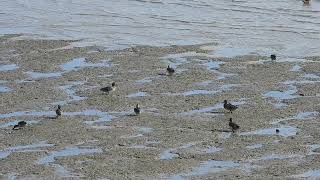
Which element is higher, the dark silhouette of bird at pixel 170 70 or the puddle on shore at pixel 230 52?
the dark silhouette of bird at pixel 170 70

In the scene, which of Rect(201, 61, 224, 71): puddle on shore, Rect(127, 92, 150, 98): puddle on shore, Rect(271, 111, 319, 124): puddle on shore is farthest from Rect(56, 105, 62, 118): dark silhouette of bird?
Rect(201, 61, 224, 71): puddle on shore

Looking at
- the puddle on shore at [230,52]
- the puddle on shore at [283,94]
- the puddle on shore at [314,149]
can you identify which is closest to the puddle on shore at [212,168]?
the puddle on shore at [314,149]

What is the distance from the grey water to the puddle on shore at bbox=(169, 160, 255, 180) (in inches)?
649

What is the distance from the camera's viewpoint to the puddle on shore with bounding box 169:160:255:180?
77.3 feet

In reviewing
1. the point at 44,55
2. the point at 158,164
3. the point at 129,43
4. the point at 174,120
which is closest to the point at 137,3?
the point at 129,43

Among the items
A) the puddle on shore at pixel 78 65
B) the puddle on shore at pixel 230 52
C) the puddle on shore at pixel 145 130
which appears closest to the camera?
the puddle on shore at pixel 145 130

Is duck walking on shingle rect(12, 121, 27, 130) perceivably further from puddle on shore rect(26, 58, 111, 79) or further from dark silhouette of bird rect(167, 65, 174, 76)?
dark silhouette of bird rect(167, 65, 174, 76)

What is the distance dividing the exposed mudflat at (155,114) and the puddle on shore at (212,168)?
3 cm

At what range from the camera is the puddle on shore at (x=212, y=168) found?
2355 centimetres

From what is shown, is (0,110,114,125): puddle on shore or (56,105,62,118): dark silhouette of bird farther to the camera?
(0,110,114,125): puddle on shore

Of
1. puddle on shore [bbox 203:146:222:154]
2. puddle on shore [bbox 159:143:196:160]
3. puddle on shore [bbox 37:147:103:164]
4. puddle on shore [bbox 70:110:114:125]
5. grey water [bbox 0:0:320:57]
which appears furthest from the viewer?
grey water [bbox 0:0:320:57]

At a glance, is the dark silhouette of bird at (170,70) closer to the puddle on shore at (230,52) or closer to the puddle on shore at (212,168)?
the puddle on shore at (230,52)

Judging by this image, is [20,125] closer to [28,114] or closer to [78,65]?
[28,114]

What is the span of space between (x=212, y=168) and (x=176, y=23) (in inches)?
1052
